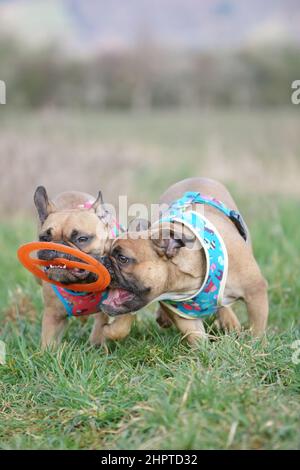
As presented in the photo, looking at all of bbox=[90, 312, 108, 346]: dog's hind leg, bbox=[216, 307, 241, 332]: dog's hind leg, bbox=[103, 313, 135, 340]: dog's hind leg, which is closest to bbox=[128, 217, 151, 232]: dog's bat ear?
bbox=[103, 313, 135, 340]: dog's hind leg

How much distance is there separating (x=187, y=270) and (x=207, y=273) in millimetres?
128

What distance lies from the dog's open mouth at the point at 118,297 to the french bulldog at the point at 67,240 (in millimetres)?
163

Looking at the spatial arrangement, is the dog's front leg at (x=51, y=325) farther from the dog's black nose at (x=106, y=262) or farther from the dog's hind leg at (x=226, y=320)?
the dog's hind leg at (x=226, y=320)

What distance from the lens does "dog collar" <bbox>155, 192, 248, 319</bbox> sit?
13.6 feet

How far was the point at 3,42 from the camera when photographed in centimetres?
2547

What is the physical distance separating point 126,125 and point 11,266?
46.3 feet

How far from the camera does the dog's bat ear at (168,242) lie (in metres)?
3.95

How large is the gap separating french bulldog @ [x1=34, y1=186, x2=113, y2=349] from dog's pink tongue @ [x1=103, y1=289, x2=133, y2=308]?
16 centimetres

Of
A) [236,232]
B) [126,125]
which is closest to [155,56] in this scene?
[126,125]

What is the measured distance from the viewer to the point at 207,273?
163 inches

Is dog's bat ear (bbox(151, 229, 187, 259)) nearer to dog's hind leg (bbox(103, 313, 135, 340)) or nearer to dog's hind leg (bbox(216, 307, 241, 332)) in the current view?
dog's hind leg (bbox(103, 313, 135, 340))

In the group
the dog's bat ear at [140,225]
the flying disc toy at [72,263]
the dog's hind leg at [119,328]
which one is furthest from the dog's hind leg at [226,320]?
the flying disc toy at [72,263]

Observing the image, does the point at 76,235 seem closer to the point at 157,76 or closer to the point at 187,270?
the point at 187,270

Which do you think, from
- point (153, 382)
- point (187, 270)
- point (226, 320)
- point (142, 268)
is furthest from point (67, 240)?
point (226, 320)
